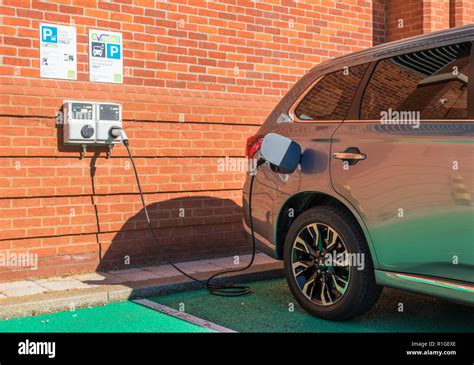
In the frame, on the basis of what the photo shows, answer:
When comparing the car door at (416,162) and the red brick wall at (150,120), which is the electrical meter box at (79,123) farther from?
the car door at (416,162)

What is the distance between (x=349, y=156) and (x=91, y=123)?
2988mm

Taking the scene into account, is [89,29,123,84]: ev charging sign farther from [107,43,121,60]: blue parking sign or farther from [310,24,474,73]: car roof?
[310,24,474,73]: car roof

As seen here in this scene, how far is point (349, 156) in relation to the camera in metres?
5.07

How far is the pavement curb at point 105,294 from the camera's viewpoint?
5.65 m

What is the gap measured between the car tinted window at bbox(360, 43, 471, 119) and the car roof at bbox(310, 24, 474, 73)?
0.04 m

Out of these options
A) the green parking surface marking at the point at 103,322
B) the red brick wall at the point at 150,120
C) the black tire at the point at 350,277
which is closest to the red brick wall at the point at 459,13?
the red brick wall at the point at 150,120

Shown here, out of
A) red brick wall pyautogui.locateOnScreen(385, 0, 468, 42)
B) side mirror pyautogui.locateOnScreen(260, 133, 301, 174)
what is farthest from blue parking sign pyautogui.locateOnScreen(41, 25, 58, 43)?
red brick wall pyautogui.locateOnScreen(385, 0, 468, 42)

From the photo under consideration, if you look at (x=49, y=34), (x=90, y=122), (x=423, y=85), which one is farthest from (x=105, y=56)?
(x=423, y=85)

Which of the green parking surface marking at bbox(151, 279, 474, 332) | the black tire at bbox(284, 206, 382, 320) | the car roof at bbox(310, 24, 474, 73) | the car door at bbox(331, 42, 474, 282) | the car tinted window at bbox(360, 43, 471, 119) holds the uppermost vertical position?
the car roof at bbox(310, 24, 474, 73)

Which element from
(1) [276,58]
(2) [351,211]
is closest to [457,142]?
(2) [351,211]

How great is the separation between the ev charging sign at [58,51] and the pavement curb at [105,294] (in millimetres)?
2220

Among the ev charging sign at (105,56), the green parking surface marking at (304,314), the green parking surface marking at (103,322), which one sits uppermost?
the ev charging sign at (105,56)

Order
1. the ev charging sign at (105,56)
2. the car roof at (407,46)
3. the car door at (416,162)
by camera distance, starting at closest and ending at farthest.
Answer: the car door at (416,162) → the car roof at (407,46) → the ev charging sign at (105,56)

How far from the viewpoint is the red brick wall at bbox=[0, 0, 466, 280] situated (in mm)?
6688
